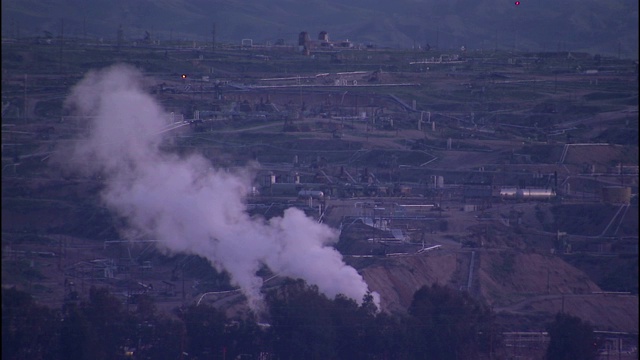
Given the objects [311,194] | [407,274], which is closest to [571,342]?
[407,274]

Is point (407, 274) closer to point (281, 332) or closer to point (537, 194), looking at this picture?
point (281, 332)

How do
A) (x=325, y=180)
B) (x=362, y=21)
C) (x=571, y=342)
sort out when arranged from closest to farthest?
(x=571, y=342) < (x=325, y=180) < (x=362, y=21)

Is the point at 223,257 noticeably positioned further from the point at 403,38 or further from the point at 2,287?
the point at 403,38

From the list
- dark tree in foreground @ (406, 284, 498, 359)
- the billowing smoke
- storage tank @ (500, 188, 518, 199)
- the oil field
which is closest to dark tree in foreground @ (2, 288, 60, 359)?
the oil field

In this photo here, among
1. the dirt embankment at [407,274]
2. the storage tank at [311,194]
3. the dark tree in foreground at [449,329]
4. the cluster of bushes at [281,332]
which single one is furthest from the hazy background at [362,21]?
the dark tree in foreground at [449,329]

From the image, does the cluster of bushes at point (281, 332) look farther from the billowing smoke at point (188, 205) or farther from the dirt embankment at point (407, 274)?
the dirt embankment at point (407, 274)
